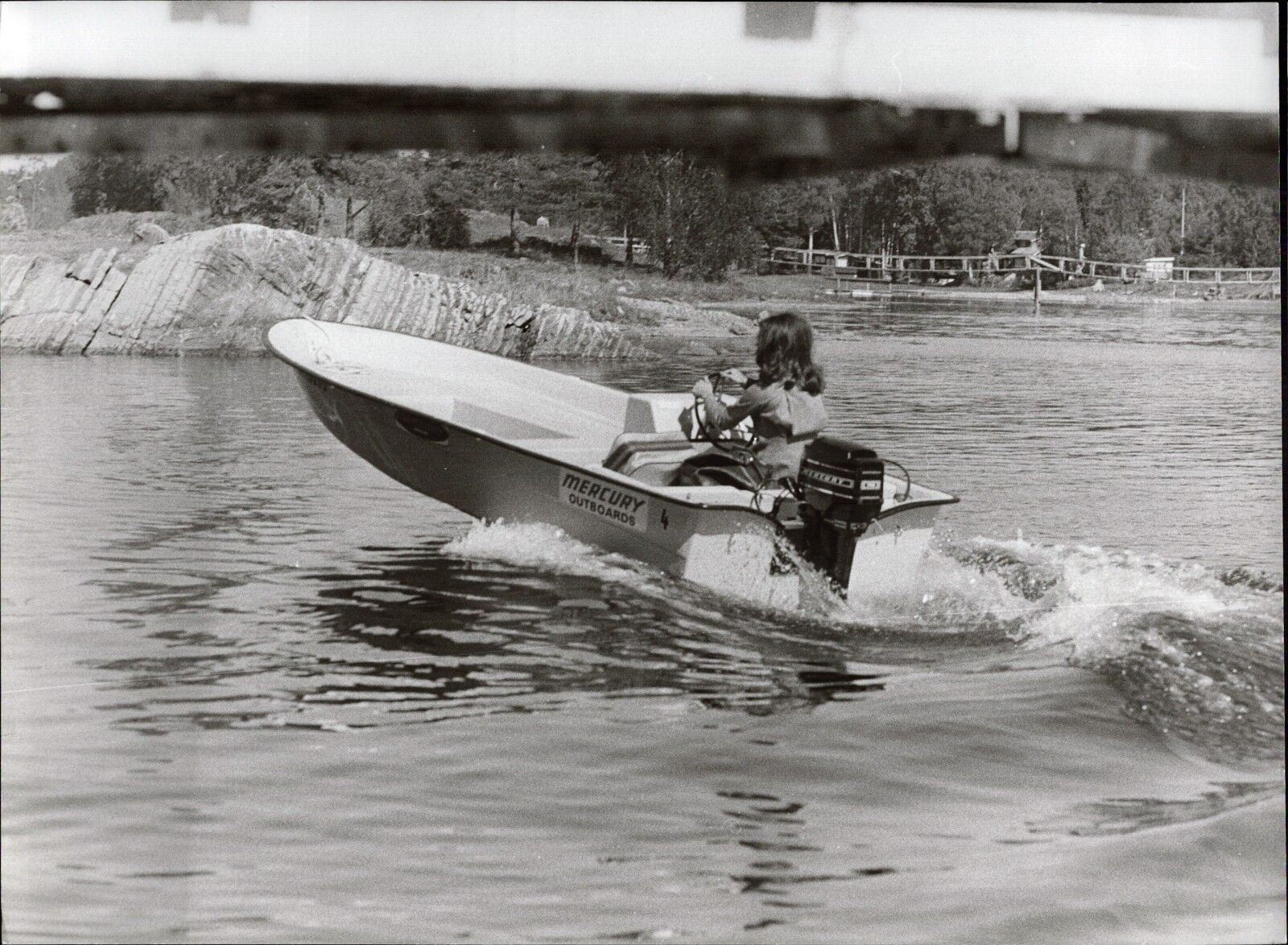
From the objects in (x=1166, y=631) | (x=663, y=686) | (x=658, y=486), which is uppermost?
(x=658, y=486)

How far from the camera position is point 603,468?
3742mm

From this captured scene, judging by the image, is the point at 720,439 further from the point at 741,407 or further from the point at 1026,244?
the point at 1026,244

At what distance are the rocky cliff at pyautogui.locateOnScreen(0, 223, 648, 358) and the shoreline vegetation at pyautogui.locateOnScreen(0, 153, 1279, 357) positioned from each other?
0.01 metres

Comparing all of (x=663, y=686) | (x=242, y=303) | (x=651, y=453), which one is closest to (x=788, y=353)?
(x=651, y=453)

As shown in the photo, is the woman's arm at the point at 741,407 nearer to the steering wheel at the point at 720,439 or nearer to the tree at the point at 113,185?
the steering wheel at the point at 720,439

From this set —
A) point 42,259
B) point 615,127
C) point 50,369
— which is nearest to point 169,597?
point 50,369

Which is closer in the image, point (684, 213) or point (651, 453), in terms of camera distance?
point (684, 213)

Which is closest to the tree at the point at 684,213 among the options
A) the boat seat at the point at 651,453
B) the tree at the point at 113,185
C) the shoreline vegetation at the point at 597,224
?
the shoreline vegetation at the point at 597,224

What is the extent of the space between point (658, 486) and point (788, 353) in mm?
558

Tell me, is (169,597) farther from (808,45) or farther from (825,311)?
(808,45)

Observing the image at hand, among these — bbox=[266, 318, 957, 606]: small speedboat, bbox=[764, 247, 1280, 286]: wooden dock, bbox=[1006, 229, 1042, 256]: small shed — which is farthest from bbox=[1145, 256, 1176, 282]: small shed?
bbox=[266, 318, 957, 606]: small speedboat

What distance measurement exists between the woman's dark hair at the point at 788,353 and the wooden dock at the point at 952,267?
12cm

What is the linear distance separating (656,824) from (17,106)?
1.79 metres

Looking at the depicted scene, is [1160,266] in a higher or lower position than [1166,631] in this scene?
higher
